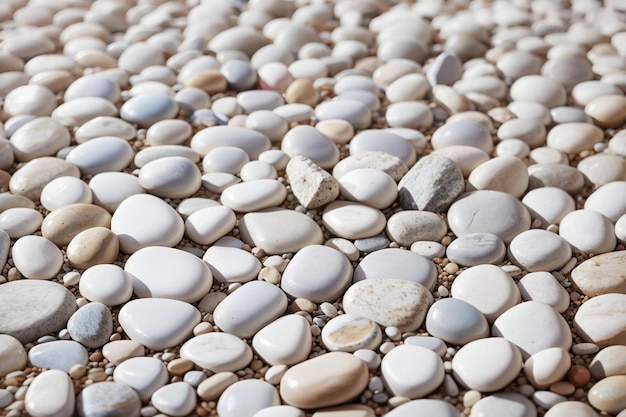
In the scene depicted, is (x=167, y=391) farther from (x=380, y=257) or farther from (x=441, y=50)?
(x=441, y=50)

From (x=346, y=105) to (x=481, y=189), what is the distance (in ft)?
1.22

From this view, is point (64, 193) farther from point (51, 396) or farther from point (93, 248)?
point (51, 396)

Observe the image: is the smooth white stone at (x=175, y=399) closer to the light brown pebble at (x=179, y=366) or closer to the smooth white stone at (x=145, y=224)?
the light brown pebble at (x=179, y=366)

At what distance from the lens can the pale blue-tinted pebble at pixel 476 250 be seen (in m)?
1.06

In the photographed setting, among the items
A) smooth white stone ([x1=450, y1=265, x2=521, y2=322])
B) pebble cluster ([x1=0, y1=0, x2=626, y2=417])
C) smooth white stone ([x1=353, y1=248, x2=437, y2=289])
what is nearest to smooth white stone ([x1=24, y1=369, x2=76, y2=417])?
pebble cluster ([x1=0, y1=0, x2=626, y2=417])

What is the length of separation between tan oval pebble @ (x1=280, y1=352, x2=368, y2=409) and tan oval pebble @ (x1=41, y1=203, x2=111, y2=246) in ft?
1.48

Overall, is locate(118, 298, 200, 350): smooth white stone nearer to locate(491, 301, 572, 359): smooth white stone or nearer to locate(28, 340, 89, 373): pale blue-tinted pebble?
locate(28, 340, 89, 373): pale blue-tinted pebble

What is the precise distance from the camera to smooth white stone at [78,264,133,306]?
966 millimetres

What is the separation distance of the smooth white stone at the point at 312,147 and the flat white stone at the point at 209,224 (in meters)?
0.23

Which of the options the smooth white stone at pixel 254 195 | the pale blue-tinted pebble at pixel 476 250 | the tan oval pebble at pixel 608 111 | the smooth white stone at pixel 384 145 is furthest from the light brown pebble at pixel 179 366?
the tan oval pebble at pixel 608 111

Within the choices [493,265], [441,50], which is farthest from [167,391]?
[441,50]

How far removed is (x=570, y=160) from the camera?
1.37 meters

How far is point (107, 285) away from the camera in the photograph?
97 centimetres

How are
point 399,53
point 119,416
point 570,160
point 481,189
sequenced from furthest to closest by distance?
point 399,53, point 570,160, point 481,189, point 119,416
